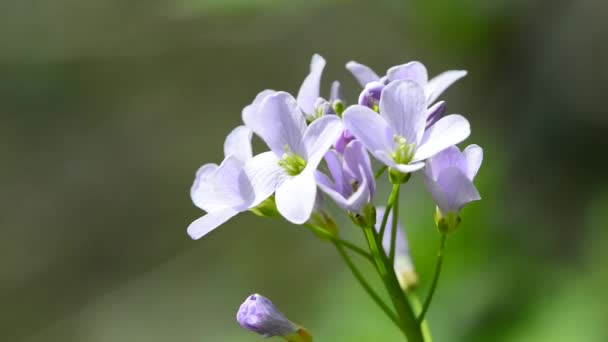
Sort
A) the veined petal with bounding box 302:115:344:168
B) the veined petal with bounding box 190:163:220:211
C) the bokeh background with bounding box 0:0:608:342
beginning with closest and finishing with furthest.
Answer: the veined petal with bounding box 302:115:344:168 → the veined petal with bounding box 190:163:220:211 → the bokeh background with bounding box 0:0:608:342

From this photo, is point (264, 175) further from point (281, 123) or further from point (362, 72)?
point (362, 72)

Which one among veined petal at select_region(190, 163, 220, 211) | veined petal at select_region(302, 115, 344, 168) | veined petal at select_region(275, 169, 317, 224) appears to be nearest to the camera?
veined petal at select_region(275, 169, 317, 224)

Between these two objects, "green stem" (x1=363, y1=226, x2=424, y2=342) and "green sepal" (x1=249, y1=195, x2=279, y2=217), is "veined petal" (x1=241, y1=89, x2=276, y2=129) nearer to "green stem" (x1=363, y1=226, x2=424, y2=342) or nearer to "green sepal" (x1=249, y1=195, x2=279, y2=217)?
"green sepal" (x1=249, y1=195, x2=279, y2=217)

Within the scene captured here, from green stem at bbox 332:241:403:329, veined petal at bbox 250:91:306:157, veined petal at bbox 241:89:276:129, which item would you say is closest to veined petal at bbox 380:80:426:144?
veined petal at bbox 250:91:306:157

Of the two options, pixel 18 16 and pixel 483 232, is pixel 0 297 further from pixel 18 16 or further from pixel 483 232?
pixel 483 232

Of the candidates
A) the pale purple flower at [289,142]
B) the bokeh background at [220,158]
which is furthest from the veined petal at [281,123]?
the bokeh background at [220,158]

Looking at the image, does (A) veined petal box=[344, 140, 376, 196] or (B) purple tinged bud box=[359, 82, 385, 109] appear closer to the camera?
(A) veined petal box=[344, 140, 376, 196]
